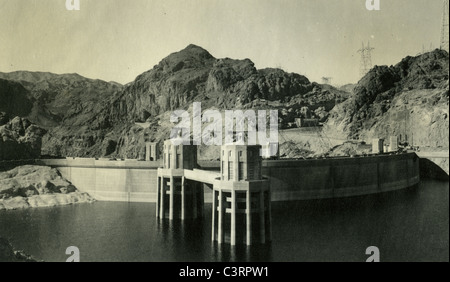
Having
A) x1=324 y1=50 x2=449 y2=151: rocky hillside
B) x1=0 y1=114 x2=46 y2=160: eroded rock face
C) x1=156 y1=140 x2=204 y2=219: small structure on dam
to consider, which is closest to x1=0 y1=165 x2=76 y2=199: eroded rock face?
x1=0 y1=114 x2=46 y2=160: eroded rock face

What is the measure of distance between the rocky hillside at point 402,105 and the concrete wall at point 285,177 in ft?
93.8

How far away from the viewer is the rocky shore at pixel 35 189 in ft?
243

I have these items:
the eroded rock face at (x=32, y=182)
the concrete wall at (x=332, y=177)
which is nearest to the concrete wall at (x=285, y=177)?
the concrete wall at (x=332, y=177)

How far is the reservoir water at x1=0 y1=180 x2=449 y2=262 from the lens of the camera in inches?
1873

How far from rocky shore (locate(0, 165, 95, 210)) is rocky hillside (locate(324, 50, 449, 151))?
73.0 m

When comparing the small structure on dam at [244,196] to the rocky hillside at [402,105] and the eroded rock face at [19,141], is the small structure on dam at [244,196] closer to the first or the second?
the eroded rock face at [19,141]

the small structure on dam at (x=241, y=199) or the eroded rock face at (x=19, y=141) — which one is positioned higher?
the eroded rock face at (x=19, y=141)

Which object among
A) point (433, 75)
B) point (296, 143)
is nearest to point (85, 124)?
point (296, 143)

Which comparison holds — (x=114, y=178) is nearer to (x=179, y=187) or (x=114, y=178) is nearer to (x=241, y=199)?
(x=179, y=187)

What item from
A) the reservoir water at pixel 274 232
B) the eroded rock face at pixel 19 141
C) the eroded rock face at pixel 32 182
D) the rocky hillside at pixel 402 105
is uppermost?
the rocky hillside at pixel 402 105

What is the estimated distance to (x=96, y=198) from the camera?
3238 inches

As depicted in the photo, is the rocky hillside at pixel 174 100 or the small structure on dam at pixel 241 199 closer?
the small structure on dam at pixel 241 199

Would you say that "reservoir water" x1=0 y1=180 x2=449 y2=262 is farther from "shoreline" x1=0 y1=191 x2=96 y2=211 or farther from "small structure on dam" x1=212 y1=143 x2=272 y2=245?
"shoreline" x1=0 y1=191 x2=96 y2=211
